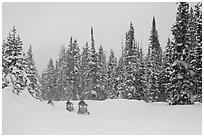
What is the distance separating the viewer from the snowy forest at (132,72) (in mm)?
23578

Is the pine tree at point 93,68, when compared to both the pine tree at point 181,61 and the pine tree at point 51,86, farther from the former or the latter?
the pine tree at point 181,61

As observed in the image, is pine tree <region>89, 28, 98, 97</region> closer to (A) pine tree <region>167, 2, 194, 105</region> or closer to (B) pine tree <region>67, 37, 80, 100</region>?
(B) pine tree <region>67, 37, 80, 100</region>

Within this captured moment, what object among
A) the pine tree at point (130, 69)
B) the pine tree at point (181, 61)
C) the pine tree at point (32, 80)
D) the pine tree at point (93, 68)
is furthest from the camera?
the pine tree at point (93, 68)

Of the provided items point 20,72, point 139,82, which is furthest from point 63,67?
point 20,72

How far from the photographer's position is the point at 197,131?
10.1m

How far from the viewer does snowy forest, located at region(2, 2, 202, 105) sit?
77.4 feet

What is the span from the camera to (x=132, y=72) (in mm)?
36906

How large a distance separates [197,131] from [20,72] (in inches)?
727

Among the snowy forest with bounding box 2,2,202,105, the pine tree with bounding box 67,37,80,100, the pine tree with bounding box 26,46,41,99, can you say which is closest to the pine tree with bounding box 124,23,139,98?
the snowy forest with bounding box 2,2,202,105

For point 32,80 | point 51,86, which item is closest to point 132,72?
point 32,80

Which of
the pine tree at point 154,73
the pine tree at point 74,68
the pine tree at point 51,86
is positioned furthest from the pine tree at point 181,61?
the pine tree at point 51,86

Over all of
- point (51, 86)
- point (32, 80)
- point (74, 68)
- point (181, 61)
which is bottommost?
point (51, 86)

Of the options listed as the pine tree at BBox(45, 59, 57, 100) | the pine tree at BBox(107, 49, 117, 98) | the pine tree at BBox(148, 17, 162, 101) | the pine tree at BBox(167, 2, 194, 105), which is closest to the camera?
the pine tree at BBox(167, 2, 194, 105)

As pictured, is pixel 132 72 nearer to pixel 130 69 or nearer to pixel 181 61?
pixel 130 69
